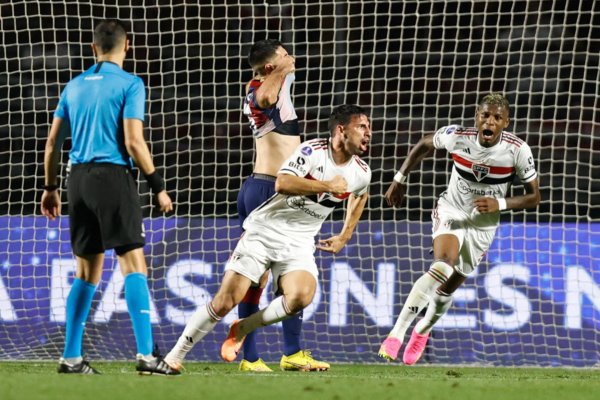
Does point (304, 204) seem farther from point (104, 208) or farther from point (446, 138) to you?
point (446, 138)

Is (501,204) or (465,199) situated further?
(465,199)

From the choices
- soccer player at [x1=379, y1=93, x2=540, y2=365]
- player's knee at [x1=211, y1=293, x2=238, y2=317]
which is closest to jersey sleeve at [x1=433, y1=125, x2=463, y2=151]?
soccer player at [x1=379, y1=93, x2=540, y2=365]

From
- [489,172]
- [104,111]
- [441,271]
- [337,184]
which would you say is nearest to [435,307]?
[441,271]

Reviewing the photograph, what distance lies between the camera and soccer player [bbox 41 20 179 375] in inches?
217

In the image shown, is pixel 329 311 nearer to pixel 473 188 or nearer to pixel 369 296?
pixel 369 296

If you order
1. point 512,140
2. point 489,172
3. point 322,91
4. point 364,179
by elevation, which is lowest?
point 322,91

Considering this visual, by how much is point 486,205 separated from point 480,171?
0.37 meters

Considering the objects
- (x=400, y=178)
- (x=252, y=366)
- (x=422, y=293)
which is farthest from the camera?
(x=400, y=178)

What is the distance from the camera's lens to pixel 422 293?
761cm

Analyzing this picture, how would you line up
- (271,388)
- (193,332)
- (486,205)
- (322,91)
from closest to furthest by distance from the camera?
(271,388)
(193,332)
(486,205)
(322,91)

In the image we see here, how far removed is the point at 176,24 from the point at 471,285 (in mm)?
4997

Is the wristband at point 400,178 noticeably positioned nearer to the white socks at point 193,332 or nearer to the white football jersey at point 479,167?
the white football jersey at point 479,167

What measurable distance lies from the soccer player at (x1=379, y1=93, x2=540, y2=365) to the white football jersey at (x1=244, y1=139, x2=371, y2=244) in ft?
3.90

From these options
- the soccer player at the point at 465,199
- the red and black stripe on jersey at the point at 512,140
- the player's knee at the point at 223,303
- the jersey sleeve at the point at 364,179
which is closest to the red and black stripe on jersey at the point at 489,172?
the soccer player at the point at 465,199
